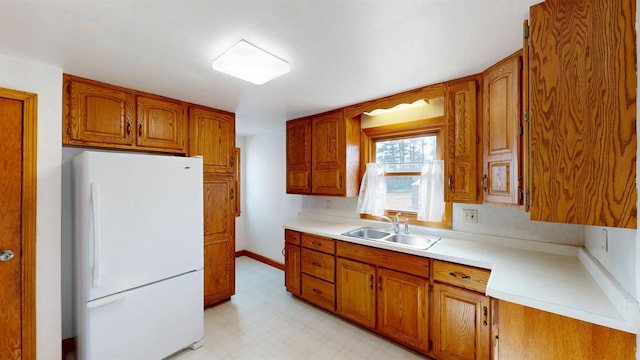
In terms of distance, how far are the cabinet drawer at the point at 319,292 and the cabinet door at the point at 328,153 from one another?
0.95 meters

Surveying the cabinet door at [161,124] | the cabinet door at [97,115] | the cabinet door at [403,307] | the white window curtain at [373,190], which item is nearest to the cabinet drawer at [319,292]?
the cabinet door at [403,307]

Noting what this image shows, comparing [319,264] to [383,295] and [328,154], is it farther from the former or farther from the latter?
[328,154]

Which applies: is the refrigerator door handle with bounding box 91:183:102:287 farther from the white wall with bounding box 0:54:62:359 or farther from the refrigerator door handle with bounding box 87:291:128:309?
the white wall with bounding box 0:54:62:359

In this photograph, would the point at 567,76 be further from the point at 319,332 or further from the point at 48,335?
the point at 48,335

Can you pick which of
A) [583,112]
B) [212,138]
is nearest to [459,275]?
[583,112]

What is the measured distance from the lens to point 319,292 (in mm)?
2619

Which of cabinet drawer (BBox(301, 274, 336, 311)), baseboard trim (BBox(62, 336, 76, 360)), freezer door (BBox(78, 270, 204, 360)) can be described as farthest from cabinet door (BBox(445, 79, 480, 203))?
baseboard trim (BBox(62, 336, 76, 360))

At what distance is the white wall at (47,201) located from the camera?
66.5 inches

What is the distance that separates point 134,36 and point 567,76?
2.03 m

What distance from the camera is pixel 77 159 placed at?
71.5 inches

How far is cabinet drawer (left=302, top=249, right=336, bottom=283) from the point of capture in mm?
2504

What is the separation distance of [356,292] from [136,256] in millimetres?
1786

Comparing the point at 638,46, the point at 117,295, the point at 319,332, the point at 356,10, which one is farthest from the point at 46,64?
the point at 638,46

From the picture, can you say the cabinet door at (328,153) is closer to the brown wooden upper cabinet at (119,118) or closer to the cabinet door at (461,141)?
the cabinet door at (461,141)
